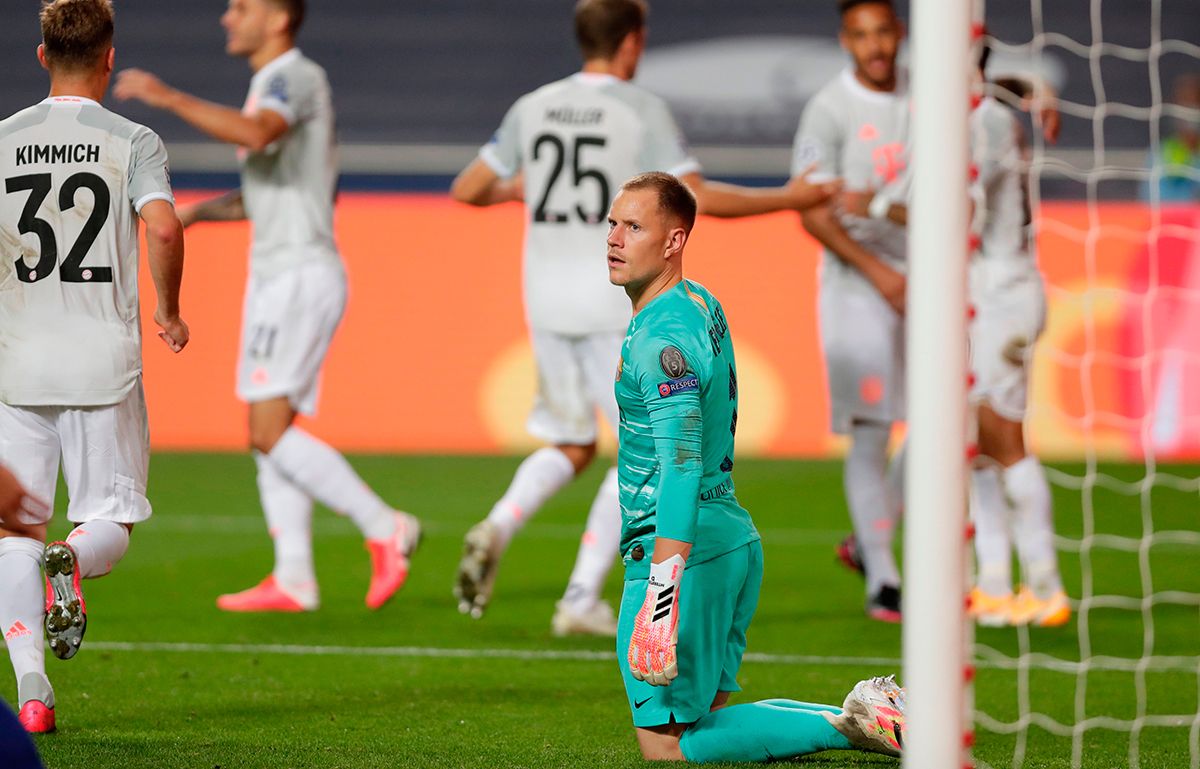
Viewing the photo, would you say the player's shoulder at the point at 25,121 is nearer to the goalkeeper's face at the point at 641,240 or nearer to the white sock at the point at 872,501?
the goalkeeper's face at the point at 641,240

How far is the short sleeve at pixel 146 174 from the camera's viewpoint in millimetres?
4355

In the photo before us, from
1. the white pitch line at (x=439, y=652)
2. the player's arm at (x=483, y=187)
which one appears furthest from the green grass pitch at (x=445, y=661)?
the player's arm at (x=483, y=187)

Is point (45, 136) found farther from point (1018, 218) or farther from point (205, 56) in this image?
point (205, 56)

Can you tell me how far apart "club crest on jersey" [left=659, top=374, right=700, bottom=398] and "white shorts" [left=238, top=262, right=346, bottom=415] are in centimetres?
323

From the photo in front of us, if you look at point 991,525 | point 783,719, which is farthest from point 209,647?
point 991,525

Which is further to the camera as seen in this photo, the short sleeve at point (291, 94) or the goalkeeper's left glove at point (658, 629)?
the short sleeve at point (291, 94)

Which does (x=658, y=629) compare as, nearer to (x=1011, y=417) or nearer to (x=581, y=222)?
(x=581, y=222)

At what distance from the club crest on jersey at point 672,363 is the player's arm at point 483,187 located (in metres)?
2.83

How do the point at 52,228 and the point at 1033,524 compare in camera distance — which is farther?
the point at 1033,524

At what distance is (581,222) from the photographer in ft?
20.7

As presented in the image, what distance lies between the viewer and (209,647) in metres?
5.76

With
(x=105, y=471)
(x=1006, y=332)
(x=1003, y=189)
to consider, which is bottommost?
(x=1006, y=332)

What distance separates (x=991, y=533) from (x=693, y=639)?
3114mm

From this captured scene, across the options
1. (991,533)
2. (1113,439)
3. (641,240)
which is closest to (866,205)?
(991,533)
